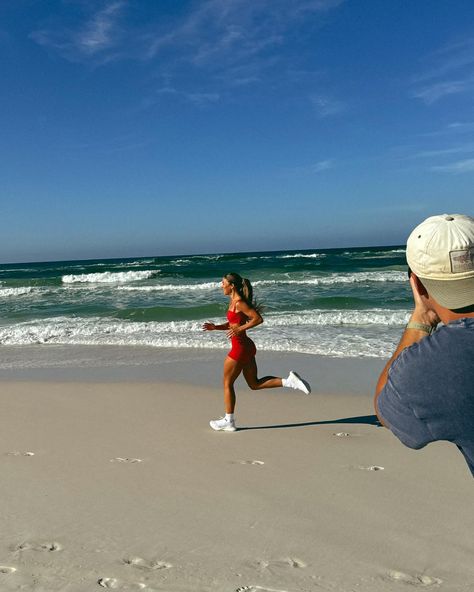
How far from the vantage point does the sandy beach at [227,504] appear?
2.83 metres

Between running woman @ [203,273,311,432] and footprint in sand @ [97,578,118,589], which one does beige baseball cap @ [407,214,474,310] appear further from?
running woman @ [203,273,311,432]

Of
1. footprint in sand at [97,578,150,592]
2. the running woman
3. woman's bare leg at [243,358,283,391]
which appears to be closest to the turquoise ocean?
woman's bare leg at [243,358,283,391]

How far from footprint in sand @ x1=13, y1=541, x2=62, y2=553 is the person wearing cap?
92.4 inches

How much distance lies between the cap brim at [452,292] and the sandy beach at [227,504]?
6.20 ft

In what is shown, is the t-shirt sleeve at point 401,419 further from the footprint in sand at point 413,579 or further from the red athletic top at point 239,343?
the red athletic top at point 239,343

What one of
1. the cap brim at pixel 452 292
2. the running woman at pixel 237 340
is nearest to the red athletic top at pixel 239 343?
the running woman at pixel 237 340

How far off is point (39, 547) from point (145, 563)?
638 mm

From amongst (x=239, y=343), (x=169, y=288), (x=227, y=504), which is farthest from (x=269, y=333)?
(x=169, y=288)

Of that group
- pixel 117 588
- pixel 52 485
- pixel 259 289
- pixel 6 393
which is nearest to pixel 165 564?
pixel 117 588

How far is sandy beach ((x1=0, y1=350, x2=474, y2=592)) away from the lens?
283 cm

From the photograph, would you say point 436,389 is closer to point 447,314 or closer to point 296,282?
point 447,314

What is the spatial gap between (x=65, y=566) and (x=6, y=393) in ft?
16.0

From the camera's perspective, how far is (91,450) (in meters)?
4.85

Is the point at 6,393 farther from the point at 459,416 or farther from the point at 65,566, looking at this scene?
the point at 459,416
